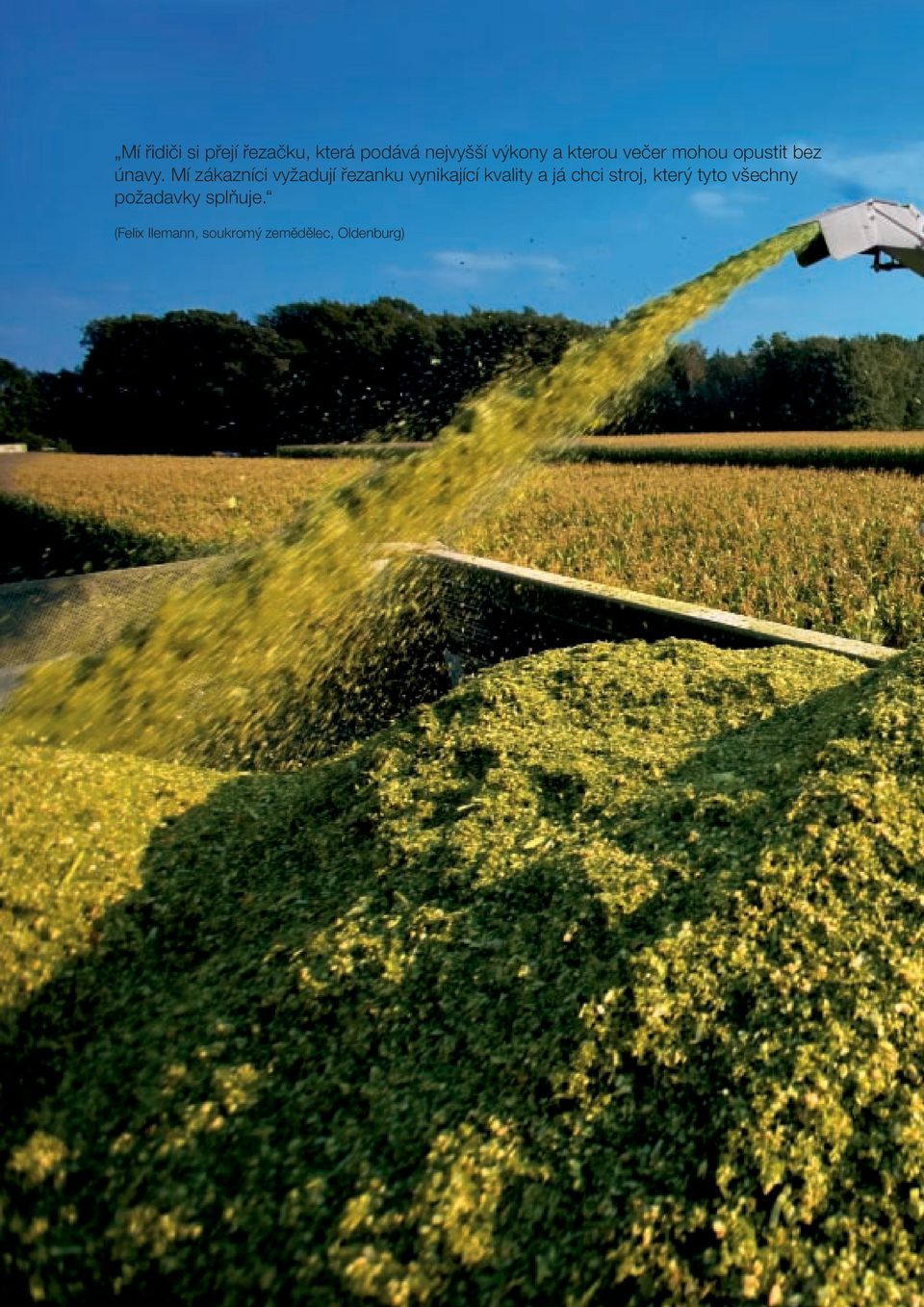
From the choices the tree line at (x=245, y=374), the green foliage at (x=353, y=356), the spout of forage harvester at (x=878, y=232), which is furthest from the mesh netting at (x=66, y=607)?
the tree line at (x=245, y=374)

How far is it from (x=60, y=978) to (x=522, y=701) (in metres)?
1.27

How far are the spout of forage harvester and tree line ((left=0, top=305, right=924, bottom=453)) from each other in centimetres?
2058

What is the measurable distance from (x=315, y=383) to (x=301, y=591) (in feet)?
96.5

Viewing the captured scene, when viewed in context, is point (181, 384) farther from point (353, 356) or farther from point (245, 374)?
point (353, 356)

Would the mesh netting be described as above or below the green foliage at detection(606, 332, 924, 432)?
below

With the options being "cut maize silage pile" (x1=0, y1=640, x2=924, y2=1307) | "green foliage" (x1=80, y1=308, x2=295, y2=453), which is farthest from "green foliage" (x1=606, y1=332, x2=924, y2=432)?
"cut maize silage pile" (x1=0, y1=640, x2=924, y2=1307)

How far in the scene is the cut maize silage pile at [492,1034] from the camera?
1123 mm

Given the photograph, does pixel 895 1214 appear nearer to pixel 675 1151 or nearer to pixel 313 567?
pixel 675 1151

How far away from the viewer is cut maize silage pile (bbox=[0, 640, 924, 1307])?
1123mm

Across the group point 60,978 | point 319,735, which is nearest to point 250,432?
point 319,735

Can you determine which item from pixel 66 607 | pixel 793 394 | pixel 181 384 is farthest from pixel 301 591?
pixel 181 384

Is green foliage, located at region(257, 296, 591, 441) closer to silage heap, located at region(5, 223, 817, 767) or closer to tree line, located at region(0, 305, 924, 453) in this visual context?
tree line, located at region(0, 305, 924, 453)

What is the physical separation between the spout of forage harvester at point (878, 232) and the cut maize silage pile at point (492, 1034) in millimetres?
1304

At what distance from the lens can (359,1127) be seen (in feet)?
4.23
